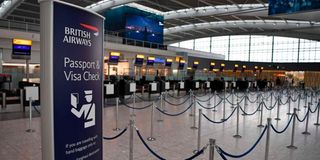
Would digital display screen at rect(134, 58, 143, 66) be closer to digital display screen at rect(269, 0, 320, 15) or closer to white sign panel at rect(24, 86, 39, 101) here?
white sign panel at rect(24, 86, 39, 101)

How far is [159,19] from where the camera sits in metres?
30.2

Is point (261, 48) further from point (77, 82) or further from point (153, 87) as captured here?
point (77, 82)

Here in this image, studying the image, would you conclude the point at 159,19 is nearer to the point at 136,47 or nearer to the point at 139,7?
the point at 139,7

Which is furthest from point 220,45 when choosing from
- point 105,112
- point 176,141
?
point 176,141

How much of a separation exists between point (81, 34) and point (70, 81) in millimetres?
486

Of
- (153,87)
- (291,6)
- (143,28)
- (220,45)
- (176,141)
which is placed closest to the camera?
(176,141)

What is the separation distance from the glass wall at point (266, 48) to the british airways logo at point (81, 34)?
45.1 meters

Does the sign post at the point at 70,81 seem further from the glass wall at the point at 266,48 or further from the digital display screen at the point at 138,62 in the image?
the glass wall at the point at 266,48

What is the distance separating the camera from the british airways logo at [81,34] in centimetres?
218

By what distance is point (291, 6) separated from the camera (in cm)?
975

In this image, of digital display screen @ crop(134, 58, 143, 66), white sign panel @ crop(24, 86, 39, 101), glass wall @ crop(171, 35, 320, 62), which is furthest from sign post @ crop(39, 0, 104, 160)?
glass wall @ crop(171, 35, 320, 62)

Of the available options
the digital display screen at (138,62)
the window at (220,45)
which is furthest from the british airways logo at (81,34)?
the window at (220,45)

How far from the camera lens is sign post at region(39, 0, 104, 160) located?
204cm

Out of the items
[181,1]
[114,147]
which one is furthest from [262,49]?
[114,147]
